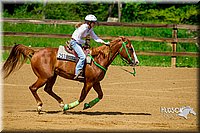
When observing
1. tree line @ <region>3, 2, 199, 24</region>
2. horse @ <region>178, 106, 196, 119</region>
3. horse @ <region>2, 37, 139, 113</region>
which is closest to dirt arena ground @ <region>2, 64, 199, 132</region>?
horse @ <region>178, 106, 196, 119</region>

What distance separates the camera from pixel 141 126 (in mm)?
9805

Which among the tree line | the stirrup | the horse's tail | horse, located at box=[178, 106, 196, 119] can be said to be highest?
the tree line

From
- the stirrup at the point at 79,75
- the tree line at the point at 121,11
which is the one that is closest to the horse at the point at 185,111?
the stirrup at the point at 79,75

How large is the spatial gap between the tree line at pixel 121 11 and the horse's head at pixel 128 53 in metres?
19.1

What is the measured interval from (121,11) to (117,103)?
852 inches

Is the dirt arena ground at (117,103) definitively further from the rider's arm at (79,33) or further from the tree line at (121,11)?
the tree line at (121,11)

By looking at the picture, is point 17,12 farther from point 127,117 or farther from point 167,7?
point 127,117

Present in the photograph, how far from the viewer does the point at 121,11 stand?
34125 mm

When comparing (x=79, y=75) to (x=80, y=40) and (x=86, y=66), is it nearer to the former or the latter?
(x=86, y=66)

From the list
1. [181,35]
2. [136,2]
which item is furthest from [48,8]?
[181,35]

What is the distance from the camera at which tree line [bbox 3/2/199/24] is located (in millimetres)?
31641

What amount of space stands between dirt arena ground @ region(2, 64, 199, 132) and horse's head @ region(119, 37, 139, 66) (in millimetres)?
1107

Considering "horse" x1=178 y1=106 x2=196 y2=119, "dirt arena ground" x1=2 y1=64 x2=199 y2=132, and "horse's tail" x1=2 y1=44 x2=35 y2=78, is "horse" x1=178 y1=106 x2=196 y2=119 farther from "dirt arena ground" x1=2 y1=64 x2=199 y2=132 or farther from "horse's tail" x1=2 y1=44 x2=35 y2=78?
"horse's tail" x1=2 y1=44 x2=35 y2=78

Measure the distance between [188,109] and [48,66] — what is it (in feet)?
10.4
